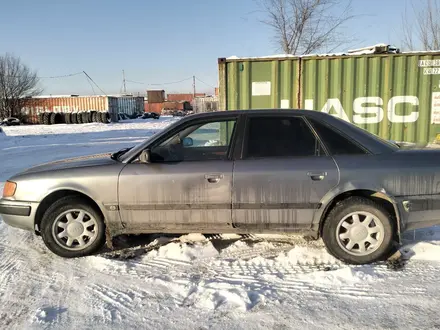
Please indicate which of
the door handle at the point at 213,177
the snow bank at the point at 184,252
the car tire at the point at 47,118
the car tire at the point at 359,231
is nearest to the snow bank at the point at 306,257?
the car tire at the point at 359,231

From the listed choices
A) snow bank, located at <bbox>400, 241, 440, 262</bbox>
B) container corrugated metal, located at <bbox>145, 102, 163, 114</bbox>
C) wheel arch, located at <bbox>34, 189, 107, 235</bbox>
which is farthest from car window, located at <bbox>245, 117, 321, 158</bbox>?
container corrugated metal, located at <bbox>145, 102, 163, 114</bbox>

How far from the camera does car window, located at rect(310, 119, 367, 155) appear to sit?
361cm

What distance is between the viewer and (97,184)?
3.77 m

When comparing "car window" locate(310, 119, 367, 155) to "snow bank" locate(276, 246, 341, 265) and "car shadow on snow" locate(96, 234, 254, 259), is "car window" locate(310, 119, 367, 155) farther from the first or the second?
"car shadow on snow" locate(96, 234, 254, 259)

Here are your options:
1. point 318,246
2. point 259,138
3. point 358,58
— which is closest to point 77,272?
point 259,138

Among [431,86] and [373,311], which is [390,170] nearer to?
[373,311]

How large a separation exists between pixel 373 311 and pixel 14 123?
42.0 meters

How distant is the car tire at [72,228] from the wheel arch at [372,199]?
91.1 inches

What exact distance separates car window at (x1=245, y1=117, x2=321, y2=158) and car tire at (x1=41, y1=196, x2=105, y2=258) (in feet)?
5.75

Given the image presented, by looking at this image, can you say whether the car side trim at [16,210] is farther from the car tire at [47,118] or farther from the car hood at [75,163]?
the car tire at [47,118]

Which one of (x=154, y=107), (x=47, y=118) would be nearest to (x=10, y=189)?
(x=47, y=118)

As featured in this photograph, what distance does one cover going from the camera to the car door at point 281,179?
11.6ft

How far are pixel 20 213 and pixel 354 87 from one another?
6.70 metres

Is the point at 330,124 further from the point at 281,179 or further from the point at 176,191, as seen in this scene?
the point at 176,191
